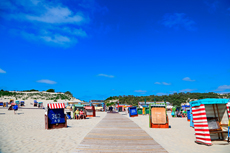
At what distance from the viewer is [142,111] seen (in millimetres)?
36938

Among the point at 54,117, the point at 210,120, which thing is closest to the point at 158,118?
the point at 210,120

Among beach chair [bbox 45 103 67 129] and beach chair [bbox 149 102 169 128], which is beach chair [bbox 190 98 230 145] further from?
beach chair [bbox 45 103 67 129]

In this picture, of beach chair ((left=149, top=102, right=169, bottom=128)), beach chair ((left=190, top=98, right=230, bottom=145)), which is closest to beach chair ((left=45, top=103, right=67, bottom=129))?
beach chair ((left=149, top=102, right=169, bottom=128))

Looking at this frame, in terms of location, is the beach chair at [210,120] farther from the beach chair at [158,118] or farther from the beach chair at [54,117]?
the beach chair at [54,117]

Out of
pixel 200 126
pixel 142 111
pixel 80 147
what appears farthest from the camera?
pixel 142 111

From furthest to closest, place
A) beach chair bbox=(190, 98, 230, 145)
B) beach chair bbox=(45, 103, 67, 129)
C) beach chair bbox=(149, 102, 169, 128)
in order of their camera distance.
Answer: beach chair bbox=(149, 102, 169, 128)
beach chair bbox=(45, 103, 67, 129)
beach chair bbox=(190, 98, 230, 145)

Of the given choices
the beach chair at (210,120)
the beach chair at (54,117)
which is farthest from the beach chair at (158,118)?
the beach chair at (54,117)

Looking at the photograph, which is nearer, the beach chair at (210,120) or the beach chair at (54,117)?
the beach chair at (210,120)

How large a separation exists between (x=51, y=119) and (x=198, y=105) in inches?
399

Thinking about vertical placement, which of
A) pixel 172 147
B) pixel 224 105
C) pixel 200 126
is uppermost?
pixel 224 105

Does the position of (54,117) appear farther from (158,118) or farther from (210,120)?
(210,120)

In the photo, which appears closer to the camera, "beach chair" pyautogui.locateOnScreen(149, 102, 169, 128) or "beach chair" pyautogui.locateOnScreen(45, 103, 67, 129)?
"beach chair" pyautogui.locateOnScreen(45, 103, 67, 129)

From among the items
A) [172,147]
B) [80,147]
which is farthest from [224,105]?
[80,147]

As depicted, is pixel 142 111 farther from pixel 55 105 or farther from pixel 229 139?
pixel 229 139
